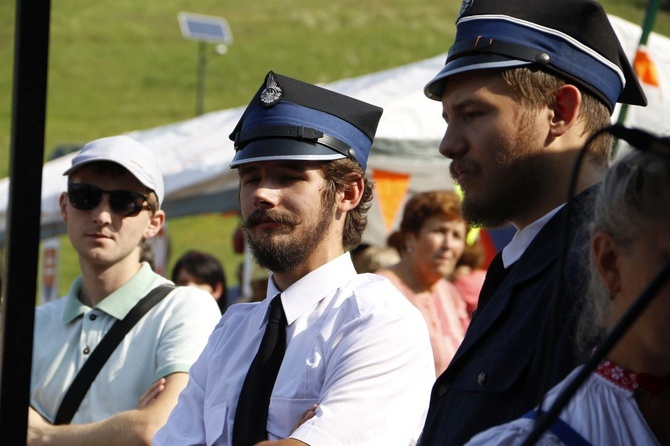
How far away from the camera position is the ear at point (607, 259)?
1581 millimetres

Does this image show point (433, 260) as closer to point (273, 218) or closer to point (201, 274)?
point (201, 274)

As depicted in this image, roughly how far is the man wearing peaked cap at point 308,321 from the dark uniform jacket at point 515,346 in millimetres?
430

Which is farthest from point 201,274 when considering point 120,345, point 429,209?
point 120,345

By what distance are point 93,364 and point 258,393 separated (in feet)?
3.73

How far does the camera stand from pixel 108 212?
3.88 meters

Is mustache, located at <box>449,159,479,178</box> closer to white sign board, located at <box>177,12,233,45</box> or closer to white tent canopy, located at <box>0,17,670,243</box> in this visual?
white tent canopy, located at <box>0,17,670,243</box>

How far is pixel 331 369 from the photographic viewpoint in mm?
2615

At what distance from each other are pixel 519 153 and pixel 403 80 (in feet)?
19.2

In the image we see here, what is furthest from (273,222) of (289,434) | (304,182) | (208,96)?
(208,96)

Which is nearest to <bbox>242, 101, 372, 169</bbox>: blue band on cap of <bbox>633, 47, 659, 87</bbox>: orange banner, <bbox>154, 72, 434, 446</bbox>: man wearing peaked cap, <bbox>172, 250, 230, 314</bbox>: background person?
<bbox>154, 72, 434, 446</bbox>: man wearing peaked cap

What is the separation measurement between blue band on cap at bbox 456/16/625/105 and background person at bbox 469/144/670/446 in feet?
2.51

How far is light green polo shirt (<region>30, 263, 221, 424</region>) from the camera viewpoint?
3.56 m

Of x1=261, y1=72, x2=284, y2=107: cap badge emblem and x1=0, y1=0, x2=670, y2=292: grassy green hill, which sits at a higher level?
x1=0, y1=0, x2=670, y2=292: grassy green hill

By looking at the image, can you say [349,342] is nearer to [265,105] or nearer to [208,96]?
[265,105]
